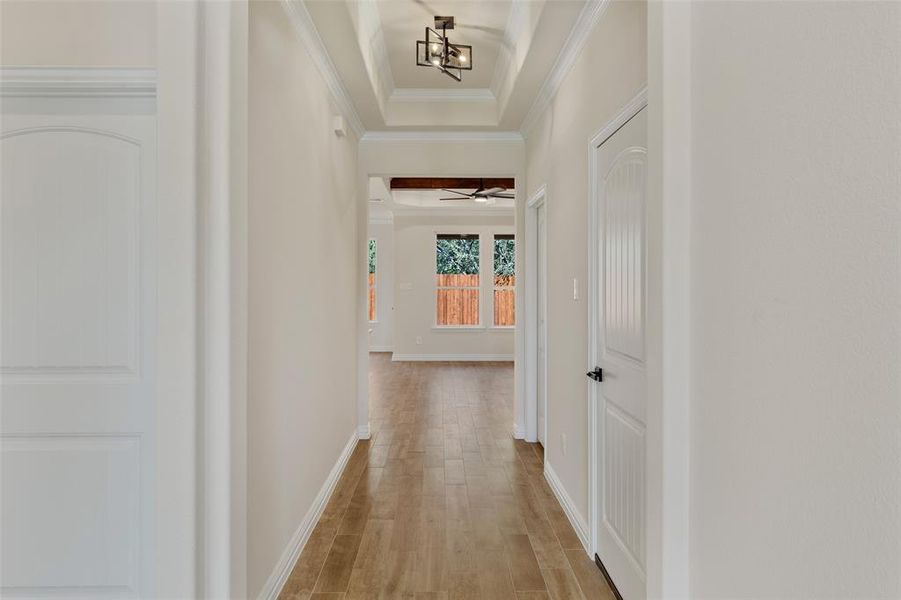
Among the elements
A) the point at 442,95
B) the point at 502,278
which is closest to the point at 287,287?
the point at 442,95

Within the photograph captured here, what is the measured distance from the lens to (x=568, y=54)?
8.93 ft

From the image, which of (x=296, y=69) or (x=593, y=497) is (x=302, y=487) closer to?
(x=593, y=497)

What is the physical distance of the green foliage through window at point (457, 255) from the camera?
9.05m

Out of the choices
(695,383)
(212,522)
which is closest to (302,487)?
(212,522)

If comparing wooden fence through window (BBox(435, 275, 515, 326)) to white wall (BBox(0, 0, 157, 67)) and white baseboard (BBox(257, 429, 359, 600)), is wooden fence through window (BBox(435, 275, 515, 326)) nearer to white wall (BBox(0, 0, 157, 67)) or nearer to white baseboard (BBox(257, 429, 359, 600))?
white baseboard (BBox(257, 429, 359, 600))

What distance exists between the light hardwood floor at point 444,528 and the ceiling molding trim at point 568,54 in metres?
2.69

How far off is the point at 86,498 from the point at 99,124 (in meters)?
1.33

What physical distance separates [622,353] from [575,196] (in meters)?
1.07

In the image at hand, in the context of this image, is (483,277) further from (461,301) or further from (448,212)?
(448,212)

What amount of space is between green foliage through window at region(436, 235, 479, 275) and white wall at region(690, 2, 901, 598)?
308 inches

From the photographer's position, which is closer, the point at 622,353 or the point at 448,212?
the point at 622,353

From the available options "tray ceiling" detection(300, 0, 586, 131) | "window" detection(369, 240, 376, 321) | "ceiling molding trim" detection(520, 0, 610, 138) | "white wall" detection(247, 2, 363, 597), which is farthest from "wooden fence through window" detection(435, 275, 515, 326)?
"white wall" detection(247, 2, 363, 597)

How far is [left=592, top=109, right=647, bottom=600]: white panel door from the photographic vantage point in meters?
1.87

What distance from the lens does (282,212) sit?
221 centimetres
